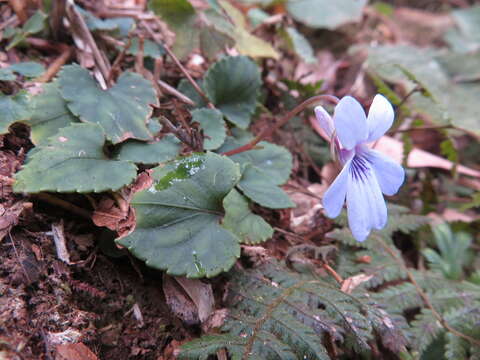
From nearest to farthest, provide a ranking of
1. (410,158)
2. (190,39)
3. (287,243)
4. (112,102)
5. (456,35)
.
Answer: (112,102), (287,243), (190,39), (410,158), (456,35)

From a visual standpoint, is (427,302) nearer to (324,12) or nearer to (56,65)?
(56,65)

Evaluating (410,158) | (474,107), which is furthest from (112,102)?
(474,107)

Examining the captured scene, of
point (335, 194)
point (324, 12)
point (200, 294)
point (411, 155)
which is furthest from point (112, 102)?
point (324, 12)

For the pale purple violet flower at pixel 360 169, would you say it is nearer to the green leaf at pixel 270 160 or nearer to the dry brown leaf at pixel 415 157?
the green leaf at pixel 270 160

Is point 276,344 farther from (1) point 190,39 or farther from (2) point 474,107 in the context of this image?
(2) point 474,107

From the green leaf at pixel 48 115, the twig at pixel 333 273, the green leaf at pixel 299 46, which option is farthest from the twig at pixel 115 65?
the twig at pixel 333 273

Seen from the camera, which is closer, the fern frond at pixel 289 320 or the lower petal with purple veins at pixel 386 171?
the fern frond at pixel 289 320
